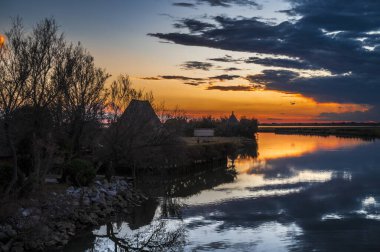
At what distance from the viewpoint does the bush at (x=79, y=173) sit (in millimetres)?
25625

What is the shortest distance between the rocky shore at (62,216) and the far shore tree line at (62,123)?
146cm

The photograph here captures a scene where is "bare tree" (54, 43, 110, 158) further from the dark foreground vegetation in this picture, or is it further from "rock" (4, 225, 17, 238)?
"rock" (4, 225, 17, 238)

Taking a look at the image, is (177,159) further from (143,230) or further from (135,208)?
(143,230)

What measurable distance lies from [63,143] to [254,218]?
15.2m

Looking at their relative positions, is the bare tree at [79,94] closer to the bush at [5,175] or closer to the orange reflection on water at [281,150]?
the bush at [5,175]

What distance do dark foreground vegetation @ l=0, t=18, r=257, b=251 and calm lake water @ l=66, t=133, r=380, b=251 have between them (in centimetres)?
176

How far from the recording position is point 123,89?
41.8m

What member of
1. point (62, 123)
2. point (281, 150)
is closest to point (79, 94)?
point (62, 123)

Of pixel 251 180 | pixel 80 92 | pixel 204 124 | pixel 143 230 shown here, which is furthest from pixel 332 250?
pixel 204 124

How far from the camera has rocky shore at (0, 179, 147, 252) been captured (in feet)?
53.2

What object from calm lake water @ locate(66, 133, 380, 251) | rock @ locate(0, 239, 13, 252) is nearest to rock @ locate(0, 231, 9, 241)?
rock @ locate(0, 239, 13, 252)

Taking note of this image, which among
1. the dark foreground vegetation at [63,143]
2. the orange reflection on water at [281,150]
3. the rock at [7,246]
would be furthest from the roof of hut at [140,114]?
the rock at [7,246]

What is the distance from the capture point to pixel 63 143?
102ft

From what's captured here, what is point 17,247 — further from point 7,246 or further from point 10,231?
point 10,231
